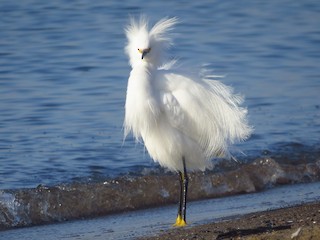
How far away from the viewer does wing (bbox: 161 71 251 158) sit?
812 centimetres

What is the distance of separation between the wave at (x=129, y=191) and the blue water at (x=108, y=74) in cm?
44

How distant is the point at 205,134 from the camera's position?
27.3 feet

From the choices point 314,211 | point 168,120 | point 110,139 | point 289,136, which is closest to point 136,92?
point 168,120

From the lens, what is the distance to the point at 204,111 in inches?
323

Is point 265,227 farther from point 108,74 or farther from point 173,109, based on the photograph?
point 108,74

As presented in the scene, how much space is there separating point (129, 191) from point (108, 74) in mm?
4563

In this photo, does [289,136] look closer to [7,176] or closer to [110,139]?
[110,139]

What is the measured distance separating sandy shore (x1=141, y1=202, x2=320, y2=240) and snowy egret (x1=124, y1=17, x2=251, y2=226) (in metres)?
0.65

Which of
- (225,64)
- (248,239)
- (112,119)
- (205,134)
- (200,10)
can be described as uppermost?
(200,10)

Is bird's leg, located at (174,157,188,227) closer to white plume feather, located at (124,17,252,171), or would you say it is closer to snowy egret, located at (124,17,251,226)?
snowy egret, located at (124,17,251,226)

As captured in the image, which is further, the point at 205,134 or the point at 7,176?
the point at 7,176

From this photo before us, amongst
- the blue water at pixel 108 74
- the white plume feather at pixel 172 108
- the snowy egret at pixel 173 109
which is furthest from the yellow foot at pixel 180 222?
the blue water at pixel 108 74

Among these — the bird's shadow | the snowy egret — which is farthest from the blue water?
the bird's shadow

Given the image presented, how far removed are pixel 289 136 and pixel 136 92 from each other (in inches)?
147
